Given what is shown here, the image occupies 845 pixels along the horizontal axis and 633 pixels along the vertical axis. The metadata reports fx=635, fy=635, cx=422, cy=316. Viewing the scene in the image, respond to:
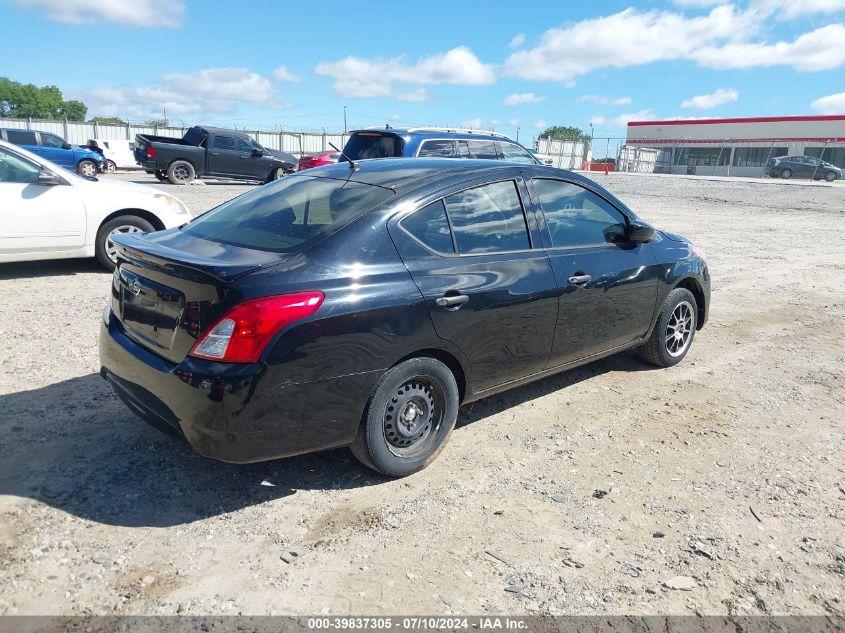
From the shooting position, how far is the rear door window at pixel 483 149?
36.8ft

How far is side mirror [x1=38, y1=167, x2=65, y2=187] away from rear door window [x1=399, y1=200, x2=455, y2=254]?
541 centimetres

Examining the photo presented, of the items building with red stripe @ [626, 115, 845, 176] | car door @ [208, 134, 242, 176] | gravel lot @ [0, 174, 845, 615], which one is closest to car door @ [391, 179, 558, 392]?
gravel lot @ [0, 174, 845, 615]

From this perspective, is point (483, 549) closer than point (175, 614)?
No

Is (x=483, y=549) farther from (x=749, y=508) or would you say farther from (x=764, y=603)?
(x=749, y=508)

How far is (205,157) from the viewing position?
67.6ft

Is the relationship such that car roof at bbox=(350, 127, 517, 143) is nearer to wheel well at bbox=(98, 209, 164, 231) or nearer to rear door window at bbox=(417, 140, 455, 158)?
rear door window at bbox=(417, 140, 455, 158)

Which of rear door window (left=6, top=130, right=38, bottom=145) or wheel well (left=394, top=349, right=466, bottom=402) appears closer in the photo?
wheel well (left=394, top=349, right=466, bottom=402)

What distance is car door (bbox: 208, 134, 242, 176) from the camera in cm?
2075

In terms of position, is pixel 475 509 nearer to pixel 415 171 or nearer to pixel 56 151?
pixel 415 171

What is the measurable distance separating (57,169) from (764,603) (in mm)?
7744

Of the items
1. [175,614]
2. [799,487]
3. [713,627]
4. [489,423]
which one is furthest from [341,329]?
[799,487]

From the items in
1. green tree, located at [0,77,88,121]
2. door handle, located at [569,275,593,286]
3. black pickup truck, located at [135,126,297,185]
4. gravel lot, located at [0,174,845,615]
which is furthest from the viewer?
green tree, located at [0,77,88,121]

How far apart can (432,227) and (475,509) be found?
1529 mm

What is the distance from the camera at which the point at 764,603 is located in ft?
8.64
